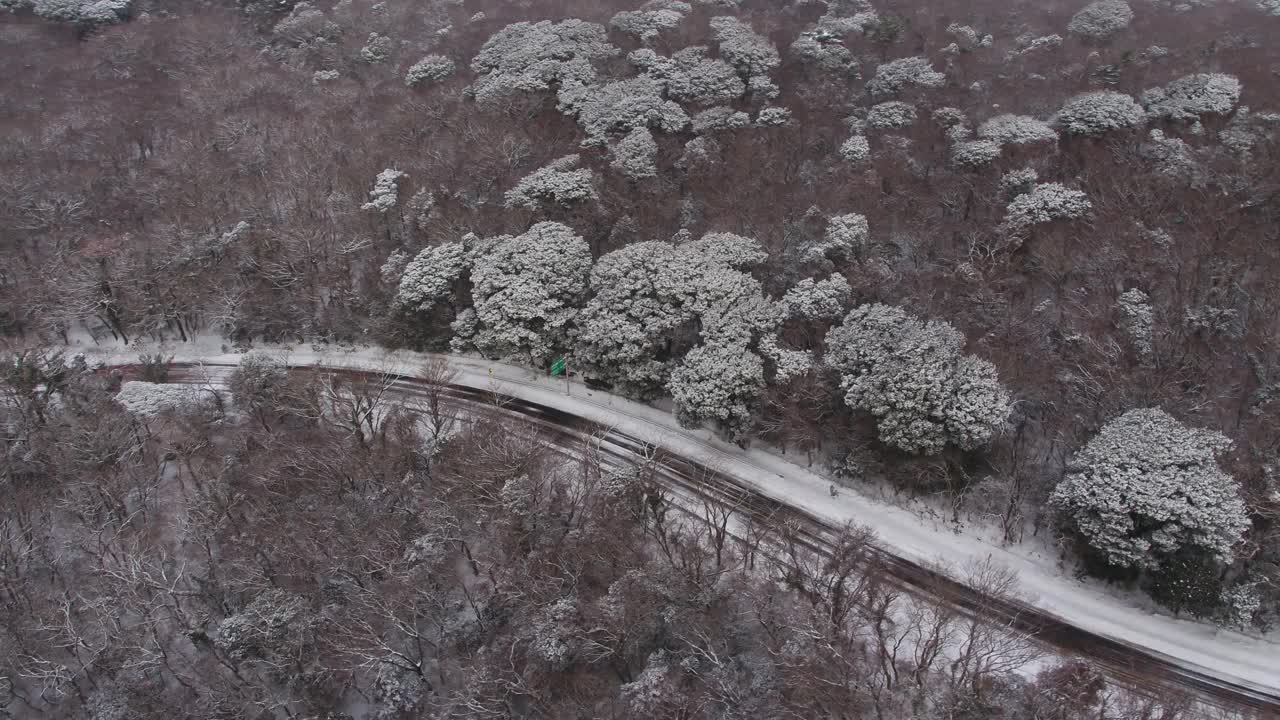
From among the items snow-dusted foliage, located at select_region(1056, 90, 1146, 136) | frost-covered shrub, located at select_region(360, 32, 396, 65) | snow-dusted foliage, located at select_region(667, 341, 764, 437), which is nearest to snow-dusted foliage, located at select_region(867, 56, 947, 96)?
snow-dusted foliage, located at select_region(1056, 90, 1146, 136)

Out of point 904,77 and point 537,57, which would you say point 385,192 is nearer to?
point 537,57

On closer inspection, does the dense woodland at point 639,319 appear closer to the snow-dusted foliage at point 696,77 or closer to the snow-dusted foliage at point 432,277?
the snow-dusted foliage at point 432,277

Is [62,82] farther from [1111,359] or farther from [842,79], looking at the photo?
[1111,359]

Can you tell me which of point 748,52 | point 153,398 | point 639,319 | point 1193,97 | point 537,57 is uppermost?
point 1193,97

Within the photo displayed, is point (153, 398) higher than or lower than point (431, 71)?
lower

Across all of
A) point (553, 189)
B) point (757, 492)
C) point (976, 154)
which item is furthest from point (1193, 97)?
point (553, 189)

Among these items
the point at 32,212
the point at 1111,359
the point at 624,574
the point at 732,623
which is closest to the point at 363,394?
the point at 624,574
